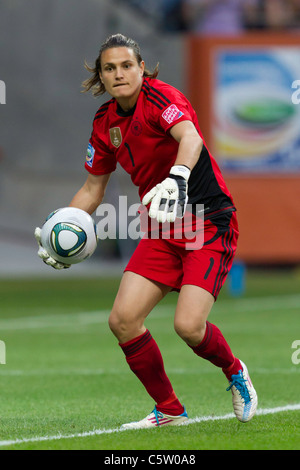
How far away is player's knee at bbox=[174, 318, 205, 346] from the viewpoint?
6.12 m

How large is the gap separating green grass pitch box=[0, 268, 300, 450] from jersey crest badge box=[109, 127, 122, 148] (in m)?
1.83

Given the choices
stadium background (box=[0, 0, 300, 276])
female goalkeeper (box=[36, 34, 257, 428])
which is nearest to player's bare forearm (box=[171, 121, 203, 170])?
female goalkeeper (box=[36, 34, 257, 428])

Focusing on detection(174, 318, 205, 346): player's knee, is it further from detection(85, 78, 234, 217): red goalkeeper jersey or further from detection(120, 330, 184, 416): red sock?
detection(85, 78, 234, 217): red goalkeeper jersey

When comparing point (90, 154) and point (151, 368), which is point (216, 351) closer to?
point (151, 368)

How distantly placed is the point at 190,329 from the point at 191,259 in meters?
0.47

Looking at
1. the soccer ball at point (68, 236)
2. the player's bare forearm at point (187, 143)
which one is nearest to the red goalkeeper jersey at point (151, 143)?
the player's bare forearm at point (187, 143)

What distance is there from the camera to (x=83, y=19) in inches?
961

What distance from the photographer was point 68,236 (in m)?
6.37

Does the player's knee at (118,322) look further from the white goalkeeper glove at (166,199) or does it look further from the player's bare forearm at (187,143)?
the player's bare forearm at (187,143)

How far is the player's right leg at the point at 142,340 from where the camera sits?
20.5 ft

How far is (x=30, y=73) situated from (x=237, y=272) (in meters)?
10.3

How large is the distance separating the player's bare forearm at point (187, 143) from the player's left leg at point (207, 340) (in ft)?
2.78

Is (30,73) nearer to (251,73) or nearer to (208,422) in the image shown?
(251,73)
